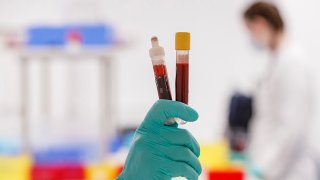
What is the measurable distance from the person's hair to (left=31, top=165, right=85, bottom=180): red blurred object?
1065 mm

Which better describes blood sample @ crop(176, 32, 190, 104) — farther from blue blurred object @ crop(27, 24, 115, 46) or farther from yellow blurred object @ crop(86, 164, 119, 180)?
blue blurred object @ crop(27, 24, 115, 46)

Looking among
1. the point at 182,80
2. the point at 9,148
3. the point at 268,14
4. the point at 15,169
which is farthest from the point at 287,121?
the point at 182,80

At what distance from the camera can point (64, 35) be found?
2094 millimetres

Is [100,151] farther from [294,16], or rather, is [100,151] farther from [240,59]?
[240,59]

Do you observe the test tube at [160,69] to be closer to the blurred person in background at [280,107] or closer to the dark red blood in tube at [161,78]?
the dark red blood in tube at [161,78]

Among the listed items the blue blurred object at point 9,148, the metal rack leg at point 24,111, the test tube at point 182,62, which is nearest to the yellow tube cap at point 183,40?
the test tube at point 182,62

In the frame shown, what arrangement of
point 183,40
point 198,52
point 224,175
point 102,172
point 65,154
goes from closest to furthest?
1. point 183,40
2. point 224,175
3. point 102,172
4. point 65,154
5. point 198,52

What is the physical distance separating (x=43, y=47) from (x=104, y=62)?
265mm

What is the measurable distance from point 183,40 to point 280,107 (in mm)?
1470

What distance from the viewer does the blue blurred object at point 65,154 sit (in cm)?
205

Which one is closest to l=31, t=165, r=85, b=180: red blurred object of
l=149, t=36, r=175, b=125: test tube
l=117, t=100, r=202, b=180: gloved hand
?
l=117, t=100, r=202, b=180: gloved hand

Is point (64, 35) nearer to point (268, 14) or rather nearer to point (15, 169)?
point (15, 169)

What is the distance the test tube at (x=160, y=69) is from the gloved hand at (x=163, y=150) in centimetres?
2

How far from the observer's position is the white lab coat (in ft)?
6.86
